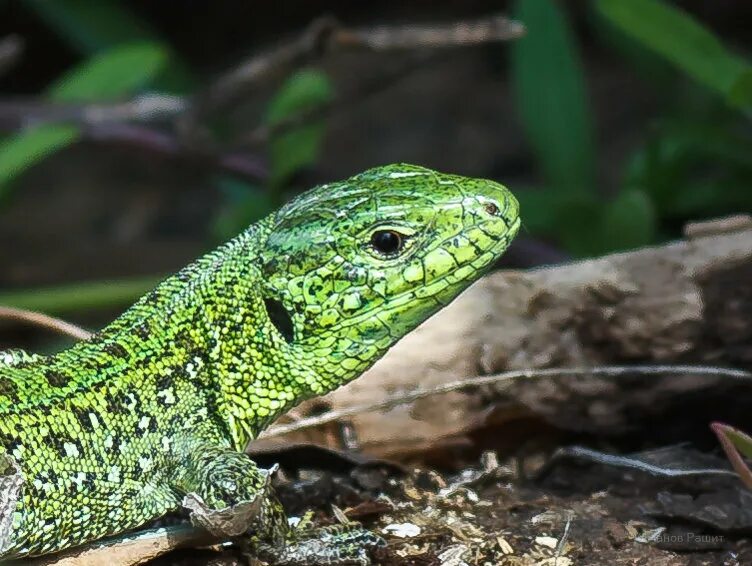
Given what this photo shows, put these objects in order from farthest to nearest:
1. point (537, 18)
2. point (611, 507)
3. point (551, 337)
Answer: point (537, 18)
point (551, 337)
point (611, 507)

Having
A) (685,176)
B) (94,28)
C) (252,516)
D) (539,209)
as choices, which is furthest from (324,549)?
(94,28)

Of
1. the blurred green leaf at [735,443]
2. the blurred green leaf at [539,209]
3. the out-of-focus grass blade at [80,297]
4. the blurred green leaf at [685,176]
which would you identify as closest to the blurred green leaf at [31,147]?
the out-of-focus grass blade at [80,297]

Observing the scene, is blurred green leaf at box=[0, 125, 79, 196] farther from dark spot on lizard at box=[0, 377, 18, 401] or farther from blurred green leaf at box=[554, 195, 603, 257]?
dark spot on lizard at box=[0, 377, 18, 401]

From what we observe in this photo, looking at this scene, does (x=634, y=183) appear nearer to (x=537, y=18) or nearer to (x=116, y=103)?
(x=537, y=18)

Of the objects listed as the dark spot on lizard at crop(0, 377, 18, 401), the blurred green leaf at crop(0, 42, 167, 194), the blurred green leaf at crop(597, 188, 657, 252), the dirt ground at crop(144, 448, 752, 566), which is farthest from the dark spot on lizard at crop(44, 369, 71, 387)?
the blurred green leaf at crop(597, 188, 657, 252)

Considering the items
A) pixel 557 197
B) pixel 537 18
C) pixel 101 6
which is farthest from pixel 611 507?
pixel 101 6

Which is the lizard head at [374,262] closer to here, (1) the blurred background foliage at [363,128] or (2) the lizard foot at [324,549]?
(2) the lizard foot at [324,549]

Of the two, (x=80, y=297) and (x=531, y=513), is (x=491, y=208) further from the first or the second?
(x=80, y=297)
